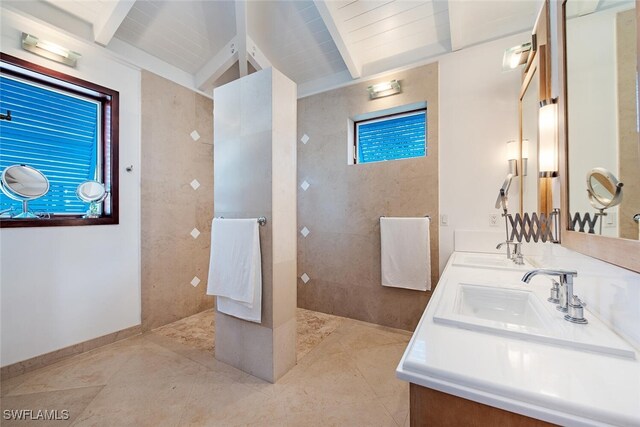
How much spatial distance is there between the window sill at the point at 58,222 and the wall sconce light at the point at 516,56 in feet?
10.3

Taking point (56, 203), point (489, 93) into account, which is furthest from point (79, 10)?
point (489, 93)

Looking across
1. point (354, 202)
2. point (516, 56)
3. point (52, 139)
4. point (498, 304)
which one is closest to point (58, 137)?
point (52, 139)

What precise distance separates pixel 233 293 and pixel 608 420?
63.3 inches

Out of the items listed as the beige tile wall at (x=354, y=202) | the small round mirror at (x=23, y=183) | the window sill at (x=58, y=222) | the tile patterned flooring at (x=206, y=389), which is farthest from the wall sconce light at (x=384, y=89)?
the small round mirror at (x=23, y=183)

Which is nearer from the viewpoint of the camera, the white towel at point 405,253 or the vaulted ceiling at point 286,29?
the vaulted ceiling at point 286,29

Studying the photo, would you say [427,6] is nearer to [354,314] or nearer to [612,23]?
[612,23]

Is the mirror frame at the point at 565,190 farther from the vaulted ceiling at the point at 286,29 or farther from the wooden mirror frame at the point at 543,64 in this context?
the vaulted ceiling at the point at 286,29

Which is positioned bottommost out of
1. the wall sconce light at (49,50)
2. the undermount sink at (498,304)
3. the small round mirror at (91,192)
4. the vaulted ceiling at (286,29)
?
the undermount sink at (498,304)

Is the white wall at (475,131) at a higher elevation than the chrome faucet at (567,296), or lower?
higher

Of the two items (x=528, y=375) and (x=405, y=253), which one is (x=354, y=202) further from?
(x=528, y=375)

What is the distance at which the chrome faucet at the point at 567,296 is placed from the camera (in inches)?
29.1

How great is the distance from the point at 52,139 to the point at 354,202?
2.46 meters

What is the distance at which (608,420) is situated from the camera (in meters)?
0.41

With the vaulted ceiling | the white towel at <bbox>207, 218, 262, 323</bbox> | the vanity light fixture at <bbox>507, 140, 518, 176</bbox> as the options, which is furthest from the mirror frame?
the white towel at <bbox>207, 218, 262, 323</bbox>
